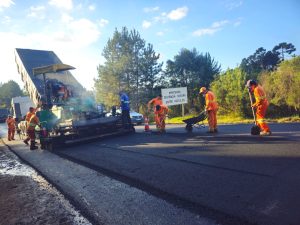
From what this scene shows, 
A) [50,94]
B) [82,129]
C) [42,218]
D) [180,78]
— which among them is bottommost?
[42,218]

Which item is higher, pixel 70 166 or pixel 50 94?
pixel 50 94

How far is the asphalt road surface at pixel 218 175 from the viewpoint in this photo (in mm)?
3102

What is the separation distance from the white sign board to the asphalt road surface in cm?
1214

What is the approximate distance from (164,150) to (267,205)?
4174 mm

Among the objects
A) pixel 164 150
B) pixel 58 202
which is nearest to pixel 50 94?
pixel 164 150

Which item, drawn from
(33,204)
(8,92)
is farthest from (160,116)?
(8,92)

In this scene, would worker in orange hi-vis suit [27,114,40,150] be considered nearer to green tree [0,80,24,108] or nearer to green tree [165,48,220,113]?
green tree [165,48,220,113]

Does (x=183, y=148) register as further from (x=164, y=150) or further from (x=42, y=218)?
(x=42, y=218)

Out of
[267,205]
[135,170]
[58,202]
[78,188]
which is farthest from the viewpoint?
[135,170]

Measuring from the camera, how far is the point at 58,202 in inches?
160

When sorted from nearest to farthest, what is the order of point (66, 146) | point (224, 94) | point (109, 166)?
point (109, 166)
point (66, 146)
point (224, 94)

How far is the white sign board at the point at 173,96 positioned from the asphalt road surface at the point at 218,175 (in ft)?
39.8

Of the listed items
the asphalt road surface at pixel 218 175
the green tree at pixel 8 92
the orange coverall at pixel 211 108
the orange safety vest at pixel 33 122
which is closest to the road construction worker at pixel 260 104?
the asphalt road surface at pixel 218 175

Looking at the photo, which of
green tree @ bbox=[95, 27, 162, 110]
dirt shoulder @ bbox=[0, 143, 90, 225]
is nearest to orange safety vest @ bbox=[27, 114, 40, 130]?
dirt shoulder @ bbox=[0, 143, 90, 225]
